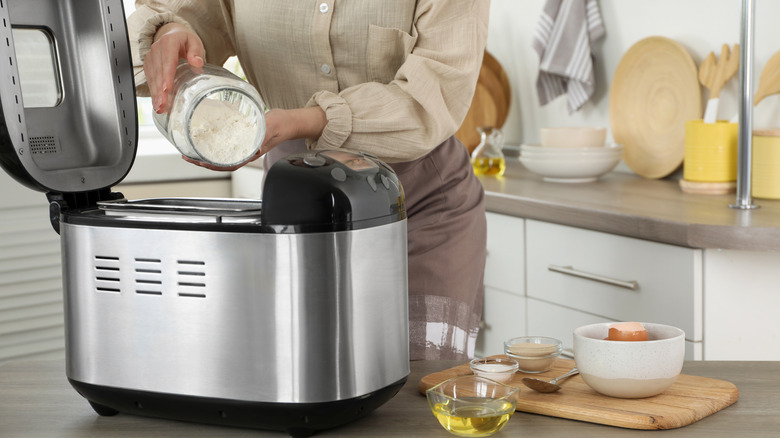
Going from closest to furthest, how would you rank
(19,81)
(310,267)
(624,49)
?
(310,267)
(19,81)
(624,49)

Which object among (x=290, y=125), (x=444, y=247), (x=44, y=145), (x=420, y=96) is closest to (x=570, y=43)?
(x=444, y=247)

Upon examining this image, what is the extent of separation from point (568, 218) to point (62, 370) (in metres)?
1.21

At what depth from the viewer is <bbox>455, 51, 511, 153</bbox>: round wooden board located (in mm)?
2884

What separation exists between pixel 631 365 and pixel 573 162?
59.2 inches

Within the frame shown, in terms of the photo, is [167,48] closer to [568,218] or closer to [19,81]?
[19,81]

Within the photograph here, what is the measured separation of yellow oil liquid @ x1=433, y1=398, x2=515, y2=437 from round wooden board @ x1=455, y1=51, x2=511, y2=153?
7.00ft

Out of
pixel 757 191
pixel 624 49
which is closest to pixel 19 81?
pixel 757 191

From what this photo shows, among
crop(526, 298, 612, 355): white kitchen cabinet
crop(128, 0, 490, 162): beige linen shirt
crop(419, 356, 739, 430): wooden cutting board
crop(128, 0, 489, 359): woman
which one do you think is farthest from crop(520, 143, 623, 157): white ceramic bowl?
crop(419, 356, 739, 430): wooden cutting board

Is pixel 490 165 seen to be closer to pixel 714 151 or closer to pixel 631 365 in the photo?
pixel 714 151

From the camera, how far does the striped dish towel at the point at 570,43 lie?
8.32ft

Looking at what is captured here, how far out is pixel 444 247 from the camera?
4.53 feet

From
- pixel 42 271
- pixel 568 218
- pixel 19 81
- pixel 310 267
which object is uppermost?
pixel 19 81

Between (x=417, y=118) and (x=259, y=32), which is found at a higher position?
(x=259, y=32)

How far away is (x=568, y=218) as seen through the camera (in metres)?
1.97
